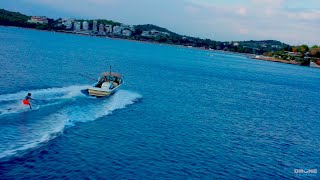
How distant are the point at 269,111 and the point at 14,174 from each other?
135 feet

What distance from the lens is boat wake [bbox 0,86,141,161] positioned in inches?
1022

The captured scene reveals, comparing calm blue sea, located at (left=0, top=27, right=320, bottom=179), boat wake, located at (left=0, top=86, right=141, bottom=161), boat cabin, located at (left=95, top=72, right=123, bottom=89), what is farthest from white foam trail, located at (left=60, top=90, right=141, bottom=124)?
boat cabin, located at (left=95, top=72, right=123, bottom=89)

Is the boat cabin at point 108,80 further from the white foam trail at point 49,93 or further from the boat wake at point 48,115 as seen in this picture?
the white foam trail at point 49,93

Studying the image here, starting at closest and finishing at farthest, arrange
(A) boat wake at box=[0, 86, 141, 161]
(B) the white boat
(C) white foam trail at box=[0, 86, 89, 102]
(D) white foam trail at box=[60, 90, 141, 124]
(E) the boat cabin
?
(A) boat wake at box=[0, 86, 141, 161] < (D) white foam trail at box=[60, 90, 141, 124] < (C) white foam trail at box=[0, 86, 89, 102] < (B) the white boat < (E) the boat cabin

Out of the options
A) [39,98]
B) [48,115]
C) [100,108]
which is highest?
[39,98]

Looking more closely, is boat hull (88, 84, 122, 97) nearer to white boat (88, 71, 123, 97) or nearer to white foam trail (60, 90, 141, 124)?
white boat (88, 71, 123, 97)

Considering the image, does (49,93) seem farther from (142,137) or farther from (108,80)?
(142,137)

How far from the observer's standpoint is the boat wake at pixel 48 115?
25953 mm

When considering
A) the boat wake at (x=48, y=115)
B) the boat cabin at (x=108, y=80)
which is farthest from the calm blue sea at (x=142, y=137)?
the boat cabin at (x=108, y=80)

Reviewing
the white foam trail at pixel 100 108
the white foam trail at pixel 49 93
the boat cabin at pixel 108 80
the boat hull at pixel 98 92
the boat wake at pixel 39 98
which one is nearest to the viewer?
the boat wake at pixel 39 98

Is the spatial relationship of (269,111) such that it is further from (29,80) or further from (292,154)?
(29,80)

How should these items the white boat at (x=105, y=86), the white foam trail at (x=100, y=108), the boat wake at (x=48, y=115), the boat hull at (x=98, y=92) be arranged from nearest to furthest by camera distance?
1. the boat wake at (x=48, y=115)
2. the white foam trail at (x=100, y=108)
3. the boat hull at (x=98, y=92)
4. the white boat at (x=105, y=86)

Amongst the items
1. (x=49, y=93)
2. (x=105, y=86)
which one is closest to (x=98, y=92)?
(x=105, y=86)

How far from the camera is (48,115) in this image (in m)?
34.0
